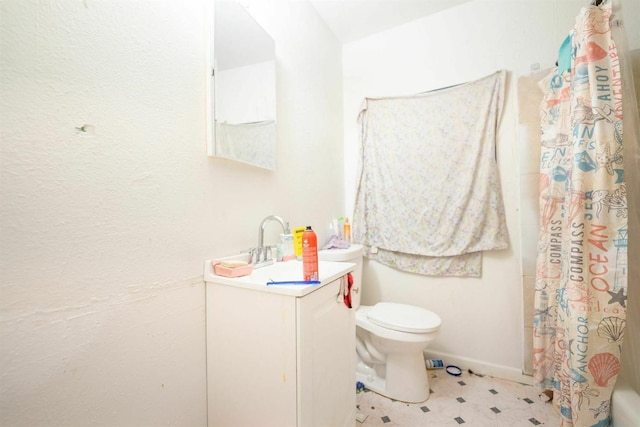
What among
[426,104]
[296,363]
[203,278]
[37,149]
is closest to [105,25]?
[37,149]

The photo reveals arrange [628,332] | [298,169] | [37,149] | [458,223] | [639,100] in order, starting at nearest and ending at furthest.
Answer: [37,149] → [628,332] → [639,100] → [298,169] → [458,223]

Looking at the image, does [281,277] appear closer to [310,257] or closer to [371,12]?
[310,257]

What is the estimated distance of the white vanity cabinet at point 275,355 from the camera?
0.80 metres

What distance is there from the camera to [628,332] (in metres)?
0.92

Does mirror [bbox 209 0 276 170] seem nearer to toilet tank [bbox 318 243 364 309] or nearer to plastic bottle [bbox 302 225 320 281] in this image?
plastic bottle [bbox 302 225 320 281]

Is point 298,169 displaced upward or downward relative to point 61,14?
downward

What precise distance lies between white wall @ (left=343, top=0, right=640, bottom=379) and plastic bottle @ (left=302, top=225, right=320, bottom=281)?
3.93 ft

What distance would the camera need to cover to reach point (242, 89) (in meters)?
1.13

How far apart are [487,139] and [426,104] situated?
0.45m

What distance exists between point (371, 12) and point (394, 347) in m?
2.11

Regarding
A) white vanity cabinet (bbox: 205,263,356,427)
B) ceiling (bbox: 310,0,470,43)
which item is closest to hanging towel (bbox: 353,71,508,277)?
ceiling (bbox: 310,0,470,43)

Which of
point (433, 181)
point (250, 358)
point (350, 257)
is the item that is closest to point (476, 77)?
point (433, 181)

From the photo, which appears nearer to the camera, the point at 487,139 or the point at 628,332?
the point at 628,332

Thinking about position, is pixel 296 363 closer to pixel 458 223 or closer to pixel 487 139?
pixel 458 223
